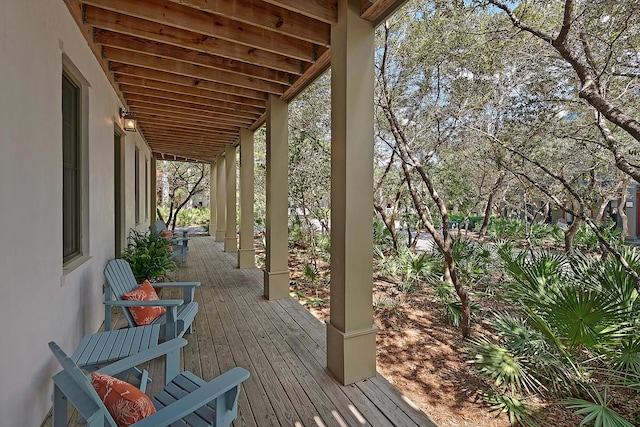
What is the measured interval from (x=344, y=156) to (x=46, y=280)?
2.13 metres

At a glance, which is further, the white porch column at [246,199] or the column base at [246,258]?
the column base at [246,258]

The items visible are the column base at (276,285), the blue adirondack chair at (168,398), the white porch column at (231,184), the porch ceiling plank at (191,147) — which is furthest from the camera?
the white porch column at (231,184)

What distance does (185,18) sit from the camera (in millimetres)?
2787

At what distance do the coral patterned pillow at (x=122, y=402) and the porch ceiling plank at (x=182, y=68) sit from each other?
10.6 feet

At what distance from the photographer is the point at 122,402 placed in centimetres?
139

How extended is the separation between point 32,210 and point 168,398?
4.23ft

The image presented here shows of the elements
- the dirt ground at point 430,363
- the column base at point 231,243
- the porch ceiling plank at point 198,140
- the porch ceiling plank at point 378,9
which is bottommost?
the dirt ground at point 430,363

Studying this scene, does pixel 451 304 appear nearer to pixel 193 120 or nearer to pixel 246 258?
pixel 246 258

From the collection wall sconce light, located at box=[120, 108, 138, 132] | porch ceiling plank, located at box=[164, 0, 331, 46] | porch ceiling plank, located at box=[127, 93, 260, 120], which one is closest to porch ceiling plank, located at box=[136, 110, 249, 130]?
porch ceiling plank, located at box=[127, 93, 260, 120]

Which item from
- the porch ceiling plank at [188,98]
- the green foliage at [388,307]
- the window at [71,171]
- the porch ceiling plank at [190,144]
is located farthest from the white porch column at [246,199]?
the window at [71,171]

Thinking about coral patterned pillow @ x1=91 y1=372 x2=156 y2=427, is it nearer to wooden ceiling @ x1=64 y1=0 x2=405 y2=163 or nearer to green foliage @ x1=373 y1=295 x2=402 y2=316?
wooden ceiling @ x1=64 y1=0 x2=405 y2=163

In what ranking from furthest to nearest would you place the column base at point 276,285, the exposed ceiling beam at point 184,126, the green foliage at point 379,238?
the green foliage at point 379,238, the exposed ceiling beam at point 184,126, the column base at point 276,285

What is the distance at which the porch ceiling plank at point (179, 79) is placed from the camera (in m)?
3.81

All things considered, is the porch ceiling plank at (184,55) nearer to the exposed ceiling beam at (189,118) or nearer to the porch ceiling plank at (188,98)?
the porch ceiling plank at (188,98)
